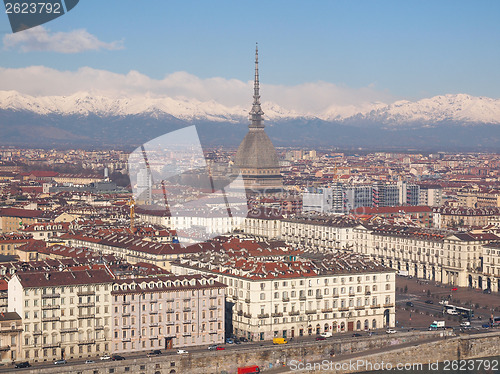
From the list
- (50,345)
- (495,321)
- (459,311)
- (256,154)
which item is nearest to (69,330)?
(50,345)

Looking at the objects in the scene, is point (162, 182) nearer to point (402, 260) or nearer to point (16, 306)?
point (402, 260)

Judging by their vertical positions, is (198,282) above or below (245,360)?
above

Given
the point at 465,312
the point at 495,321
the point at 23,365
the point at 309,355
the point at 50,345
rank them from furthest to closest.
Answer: the point at 465,312
the point at 495,321
the point at 309,355
the point at 50,345
the point at 23,365

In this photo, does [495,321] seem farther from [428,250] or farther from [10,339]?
[10,339]

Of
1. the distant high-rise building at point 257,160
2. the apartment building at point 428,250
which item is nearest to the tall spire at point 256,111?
the distant high-rise building at point 257,160

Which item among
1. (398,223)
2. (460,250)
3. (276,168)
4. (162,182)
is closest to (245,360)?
(460,250)

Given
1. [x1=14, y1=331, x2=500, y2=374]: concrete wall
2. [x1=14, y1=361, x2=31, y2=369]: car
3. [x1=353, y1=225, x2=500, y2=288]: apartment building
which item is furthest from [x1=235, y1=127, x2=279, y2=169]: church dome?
[x1=14, y1=361, x2=31, y2=369]: car

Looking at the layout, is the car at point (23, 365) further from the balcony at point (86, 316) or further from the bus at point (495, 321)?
the bus at point (495, 321)
